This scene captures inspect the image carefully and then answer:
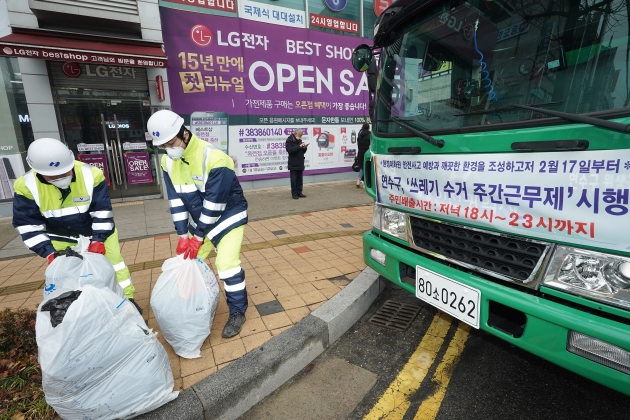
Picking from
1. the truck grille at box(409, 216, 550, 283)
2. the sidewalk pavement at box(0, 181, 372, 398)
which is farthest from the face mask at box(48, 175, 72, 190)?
the truck grille at box(409, 216, 550, 283)

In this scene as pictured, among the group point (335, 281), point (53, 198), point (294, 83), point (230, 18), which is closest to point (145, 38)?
point (230, 18)

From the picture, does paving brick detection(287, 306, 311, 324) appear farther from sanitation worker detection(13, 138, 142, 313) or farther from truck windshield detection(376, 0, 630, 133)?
truck windshield detection(376, 0, 630, 133)

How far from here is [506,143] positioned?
1.81 metres

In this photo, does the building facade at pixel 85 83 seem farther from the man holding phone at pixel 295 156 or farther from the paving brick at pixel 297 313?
the paving brick at pixel 297 313

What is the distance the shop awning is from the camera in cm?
581

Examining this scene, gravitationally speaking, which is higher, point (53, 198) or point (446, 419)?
point (53, 198)

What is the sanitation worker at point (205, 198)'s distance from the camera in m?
2.46

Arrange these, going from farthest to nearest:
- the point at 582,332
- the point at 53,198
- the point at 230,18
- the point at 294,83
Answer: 1. the point at 294,83
2. the point at 230,18
3. the point at 53,198
4. the point at 582,332

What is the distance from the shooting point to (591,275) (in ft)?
5.09

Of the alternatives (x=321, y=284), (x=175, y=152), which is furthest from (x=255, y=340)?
(x=175, y=152)

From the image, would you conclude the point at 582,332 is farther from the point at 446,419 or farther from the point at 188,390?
the point at 188,390

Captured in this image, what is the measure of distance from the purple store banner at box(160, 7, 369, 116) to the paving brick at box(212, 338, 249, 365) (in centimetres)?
713

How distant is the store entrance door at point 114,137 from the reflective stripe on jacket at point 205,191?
6257 millimetres

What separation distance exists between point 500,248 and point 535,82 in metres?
0.93
